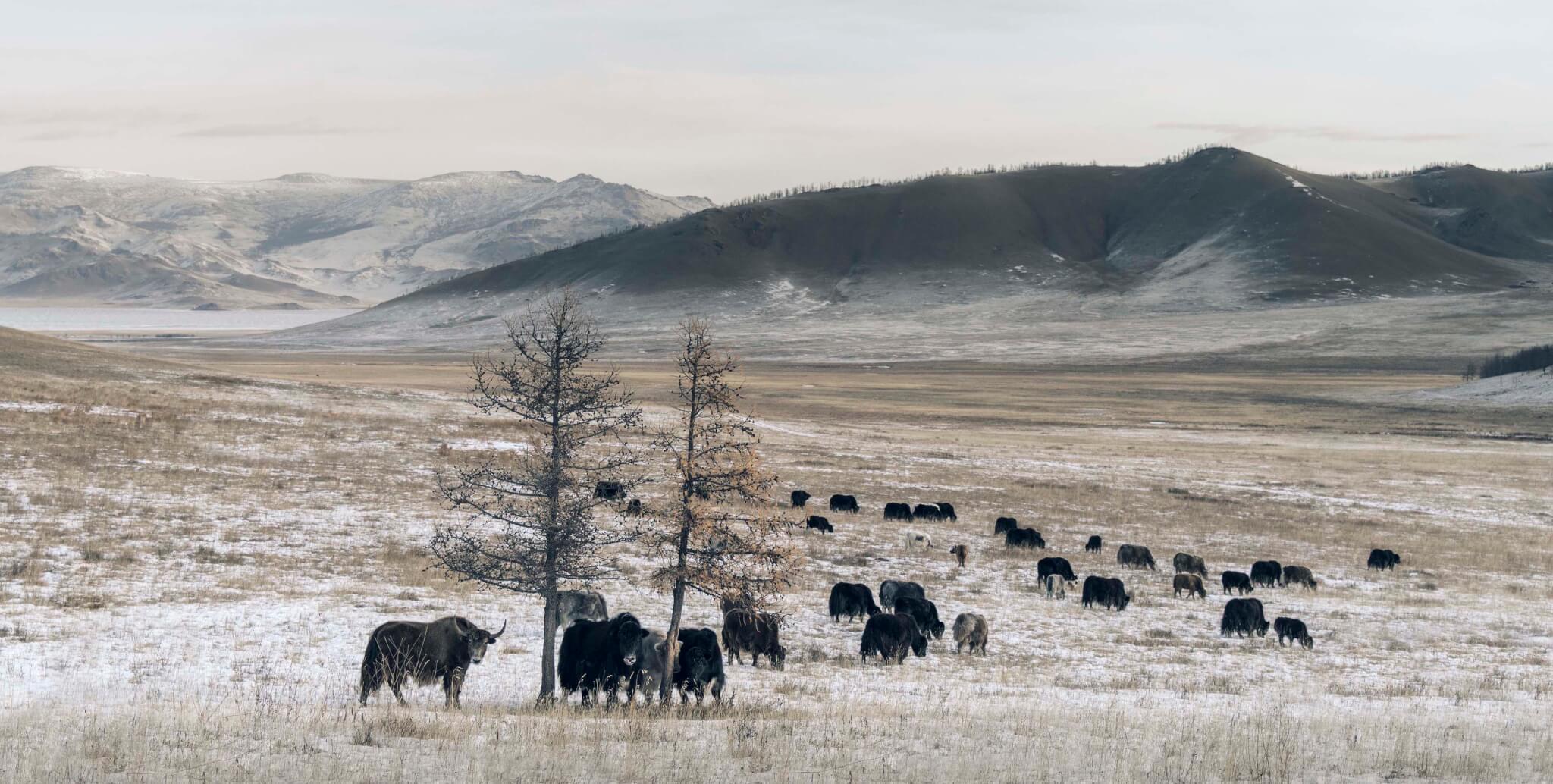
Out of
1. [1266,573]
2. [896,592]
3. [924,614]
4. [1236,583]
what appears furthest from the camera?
[1266,573]

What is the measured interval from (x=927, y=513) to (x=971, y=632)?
1608 cm

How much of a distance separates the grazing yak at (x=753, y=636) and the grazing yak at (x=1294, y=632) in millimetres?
10195

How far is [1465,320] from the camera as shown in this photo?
185125 millimetres

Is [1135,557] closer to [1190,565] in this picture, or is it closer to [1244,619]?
[1190,565]

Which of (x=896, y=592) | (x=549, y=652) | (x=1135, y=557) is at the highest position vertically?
(x=549, y=652)

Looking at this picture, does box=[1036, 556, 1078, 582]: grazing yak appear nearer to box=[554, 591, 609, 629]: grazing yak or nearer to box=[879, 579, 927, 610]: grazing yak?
box=[879, 579, 927, 610]: grazing yak

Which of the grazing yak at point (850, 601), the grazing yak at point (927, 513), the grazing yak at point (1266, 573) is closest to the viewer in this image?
the grazing yak at point (850, 601)

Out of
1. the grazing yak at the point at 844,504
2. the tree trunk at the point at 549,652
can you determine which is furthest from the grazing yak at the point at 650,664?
the grazing yak at the point at 844,504

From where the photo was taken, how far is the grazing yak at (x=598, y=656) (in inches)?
582

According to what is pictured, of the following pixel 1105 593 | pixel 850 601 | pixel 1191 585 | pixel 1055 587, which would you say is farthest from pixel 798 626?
pixel 1191 585

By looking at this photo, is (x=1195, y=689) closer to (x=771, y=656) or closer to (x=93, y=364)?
(x=771, y=656)

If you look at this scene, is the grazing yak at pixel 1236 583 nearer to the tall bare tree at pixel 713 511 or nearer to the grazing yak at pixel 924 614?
the grazing yak at pixel 924 614

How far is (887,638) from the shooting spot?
1889 centimetres

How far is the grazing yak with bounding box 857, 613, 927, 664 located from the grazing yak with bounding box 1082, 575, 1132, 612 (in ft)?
22.8
